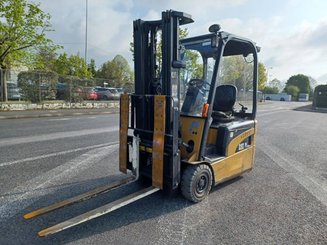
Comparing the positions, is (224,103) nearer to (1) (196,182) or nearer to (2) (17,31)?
(1) (196,182)

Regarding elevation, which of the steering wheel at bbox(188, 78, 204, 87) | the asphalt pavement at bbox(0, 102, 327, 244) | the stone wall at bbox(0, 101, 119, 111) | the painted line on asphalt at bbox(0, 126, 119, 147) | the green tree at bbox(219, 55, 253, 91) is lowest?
the asphalt pavement at bbox(0, 102, 327, 244)

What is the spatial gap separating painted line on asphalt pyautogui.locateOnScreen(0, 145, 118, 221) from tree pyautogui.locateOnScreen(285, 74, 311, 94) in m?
96.1

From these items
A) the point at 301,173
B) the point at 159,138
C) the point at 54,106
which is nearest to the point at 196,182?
the point at 159,138

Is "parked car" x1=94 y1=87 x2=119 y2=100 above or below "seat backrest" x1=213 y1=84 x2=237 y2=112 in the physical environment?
above

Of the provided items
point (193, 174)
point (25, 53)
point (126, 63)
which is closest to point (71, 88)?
point (25, 53)

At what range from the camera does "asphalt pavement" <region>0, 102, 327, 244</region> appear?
10.3 ft

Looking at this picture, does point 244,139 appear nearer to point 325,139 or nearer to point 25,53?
point 325,139

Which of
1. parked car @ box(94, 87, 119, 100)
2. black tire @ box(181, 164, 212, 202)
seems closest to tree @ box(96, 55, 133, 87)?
parked car @ box(94, 87, 119, 100)

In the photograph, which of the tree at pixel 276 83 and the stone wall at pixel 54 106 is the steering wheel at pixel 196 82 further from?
the tree at pixel 276 83

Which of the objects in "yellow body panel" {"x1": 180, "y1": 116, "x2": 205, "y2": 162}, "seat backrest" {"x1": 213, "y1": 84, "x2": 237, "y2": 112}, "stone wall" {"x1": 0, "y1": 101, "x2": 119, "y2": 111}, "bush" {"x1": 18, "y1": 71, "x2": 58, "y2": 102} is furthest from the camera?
"bush" {"x1": 18, "y1": 71, "x2": 58, "y2": 102}

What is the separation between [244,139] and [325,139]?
7.63 meters

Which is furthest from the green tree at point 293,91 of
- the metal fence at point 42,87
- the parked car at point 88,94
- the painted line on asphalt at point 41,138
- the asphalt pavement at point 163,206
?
the painted line on asphalt at point 41,138

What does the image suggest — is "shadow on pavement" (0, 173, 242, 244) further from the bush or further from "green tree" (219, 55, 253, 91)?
the bush

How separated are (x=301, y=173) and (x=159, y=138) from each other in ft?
13.0
